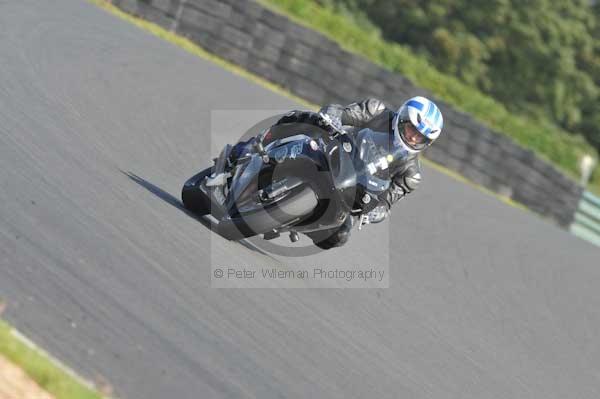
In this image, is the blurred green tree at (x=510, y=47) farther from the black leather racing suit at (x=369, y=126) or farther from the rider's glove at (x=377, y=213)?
the rider's glove at (x=377, y=213)

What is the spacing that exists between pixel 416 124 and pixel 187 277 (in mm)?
2064

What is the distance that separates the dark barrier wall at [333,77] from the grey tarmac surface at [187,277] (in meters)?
2.38

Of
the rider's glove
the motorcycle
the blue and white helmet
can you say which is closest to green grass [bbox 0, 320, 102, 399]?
the motorcycle

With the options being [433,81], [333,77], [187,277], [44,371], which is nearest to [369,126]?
[187,277]

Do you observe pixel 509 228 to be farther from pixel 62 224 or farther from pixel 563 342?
pixel 62 224

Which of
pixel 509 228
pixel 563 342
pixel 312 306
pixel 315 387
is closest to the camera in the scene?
pixel 315 387

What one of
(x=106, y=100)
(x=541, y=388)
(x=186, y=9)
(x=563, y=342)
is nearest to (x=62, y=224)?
(x=541, y=388)

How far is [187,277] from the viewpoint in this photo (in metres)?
6.16

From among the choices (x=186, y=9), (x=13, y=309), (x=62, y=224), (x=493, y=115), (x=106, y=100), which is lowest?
(x=493, y=115)

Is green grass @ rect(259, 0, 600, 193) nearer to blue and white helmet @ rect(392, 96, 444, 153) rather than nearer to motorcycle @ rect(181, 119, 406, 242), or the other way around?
motorcycle @ rect(181, 119, 406, 242)

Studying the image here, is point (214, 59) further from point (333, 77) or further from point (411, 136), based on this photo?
point (411, 136)

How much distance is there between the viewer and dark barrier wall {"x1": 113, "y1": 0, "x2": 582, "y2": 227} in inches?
614

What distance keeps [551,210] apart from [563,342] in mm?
7830

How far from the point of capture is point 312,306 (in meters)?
7.00
